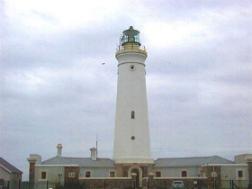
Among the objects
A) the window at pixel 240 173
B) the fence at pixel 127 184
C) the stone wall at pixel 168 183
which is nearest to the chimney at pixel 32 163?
the fence at pixel 127 184

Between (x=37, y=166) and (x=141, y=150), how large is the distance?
11069 mm

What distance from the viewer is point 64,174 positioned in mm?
51094

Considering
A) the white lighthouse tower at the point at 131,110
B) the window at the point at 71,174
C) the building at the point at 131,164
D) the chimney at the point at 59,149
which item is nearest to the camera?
the building at the point at 131,164

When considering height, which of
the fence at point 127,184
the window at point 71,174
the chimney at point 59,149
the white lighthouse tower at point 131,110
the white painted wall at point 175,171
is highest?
the white lighthouse tower at point 131,110

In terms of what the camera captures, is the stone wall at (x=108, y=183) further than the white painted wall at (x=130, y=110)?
No

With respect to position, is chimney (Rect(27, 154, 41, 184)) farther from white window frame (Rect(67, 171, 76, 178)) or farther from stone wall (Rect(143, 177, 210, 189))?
stone wall (Rect(143, 177, 210, 189))

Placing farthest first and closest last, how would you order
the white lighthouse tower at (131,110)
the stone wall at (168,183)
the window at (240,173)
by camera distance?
the window at (240,173) → the white lighthouse tower at (131,110) → the stone wall at (168,183)

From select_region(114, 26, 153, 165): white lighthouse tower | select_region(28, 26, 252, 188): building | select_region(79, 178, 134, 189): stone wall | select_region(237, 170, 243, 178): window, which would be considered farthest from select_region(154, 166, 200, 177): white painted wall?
select_region(79, 178, 134, 189): stone wall

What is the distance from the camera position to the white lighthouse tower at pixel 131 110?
51500 millimetres

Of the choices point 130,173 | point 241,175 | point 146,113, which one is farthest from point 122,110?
point 241,175

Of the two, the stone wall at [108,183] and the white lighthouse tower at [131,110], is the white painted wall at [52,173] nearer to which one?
the stone wall at [108,183]

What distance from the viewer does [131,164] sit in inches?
2015

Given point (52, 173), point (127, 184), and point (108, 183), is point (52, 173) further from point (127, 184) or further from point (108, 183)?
point (127, 184)

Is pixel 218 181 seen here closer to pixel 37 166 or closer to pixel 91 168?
pixel 91 168
